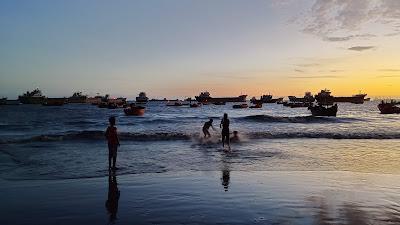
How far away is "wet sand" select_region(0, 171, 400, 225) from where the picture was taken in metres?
8.42

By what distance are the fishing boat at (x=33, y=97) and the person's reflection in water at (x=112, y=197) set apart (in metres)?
165

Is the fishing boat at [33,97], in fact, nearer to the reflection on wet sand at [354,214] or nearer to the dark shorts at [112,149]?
the dark shorts at [112,149]

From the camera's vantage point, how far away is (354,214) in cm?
876

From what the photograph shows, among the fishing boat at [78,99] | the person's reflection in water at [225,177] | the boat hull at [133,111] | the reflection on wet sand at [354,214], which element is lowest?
the person's reflection in water at [225,177]

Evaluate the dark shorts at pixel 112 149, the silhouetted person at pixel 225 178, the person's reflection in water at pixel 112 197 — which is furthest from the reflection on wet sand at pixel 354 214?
the dark shorts at pixel 112 149

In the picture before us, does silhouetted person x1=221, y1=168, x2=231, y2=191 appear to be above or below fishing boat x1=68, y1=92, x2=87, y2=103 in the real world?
below

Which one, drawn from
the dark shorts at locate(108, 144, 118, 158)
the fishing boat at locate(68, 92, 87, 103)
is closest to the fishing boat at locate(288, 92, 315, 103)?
the fishing boat at locate(68, 92, 87, 103)

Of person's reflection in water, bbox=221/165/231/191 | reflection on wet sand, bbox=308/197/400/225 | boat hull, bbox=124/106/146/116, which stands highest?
boat hull, bbox=124/106/146/116

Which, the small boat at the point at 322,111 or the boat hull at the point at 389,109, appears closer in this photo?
the small boat at the point at 322,111

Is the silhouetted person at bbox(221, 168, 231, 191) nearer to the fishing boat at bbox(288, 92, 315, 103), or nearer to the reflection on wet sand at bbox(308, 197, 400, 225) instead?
the reflection on wet sand at bbox(308, 197, 400, 225)

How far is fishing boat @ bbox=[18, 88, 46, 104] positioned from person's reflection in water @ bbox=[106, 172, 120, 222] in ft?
541

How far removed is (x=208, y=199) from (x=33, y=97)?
173 metres

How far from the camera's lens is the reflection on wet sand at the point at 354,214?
8195mm

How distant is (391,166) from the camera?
16484 millimetres
